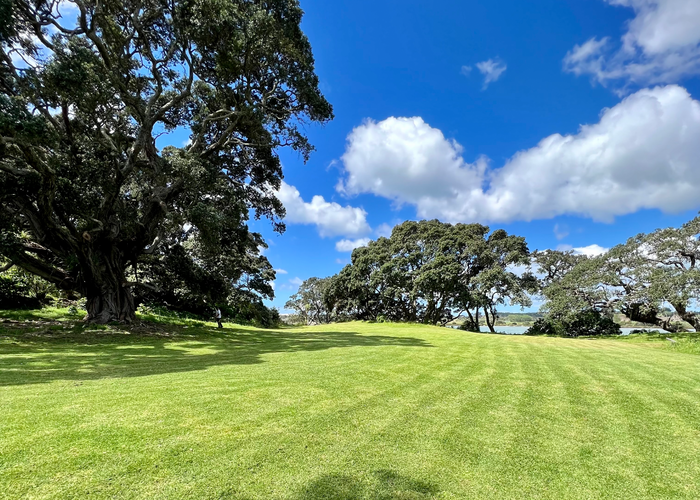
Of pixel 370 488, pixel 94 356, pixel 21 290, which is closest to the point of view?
pixel 370 488

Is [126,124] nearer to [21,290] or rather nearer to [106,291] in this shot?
[106,291]

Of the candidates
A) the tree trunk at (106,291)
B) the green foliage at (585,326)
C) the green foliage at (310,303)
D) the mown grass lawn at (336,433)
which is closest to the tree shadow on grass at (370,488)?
the mown grass lawn at (336,433)

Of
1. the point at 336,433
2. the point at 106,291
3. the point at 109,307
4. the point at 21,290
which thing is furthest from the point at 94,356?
the point at 21,290

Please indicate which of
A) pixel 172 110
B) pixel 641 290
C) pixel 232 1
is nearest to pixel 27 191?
pixel 172 110

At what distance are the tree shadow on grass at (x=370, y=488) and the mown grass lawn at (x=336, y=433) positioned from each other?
1 centimetres

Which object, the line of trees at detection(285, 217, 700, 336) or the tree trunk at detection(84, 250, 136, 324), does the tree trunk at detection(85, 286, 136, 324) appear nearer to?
the tree trunk at detection(84, 250, 136, 324)

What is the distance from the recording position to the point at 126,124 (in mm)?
15148

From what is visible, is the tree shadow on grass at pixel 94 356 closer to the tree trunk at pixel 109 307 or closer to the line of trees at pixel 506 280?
the tree trunk at pixel 109 307

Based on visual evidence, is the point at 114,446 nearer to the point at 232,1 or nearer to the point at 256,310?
the point at 232,1

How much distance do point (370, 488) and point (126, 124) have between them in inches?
730

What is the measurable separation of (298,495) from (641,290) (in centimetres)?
2551

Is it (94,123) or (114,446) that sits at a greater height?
(94,123)

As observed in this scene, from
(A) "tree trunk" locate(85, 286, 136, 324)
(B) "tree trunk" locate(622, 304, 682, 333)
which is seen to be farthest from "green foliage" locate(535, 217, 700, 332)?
(A) "tree trunk" locate(85, 286, 136, 324)

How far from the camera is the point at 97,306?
13375 millimetres
